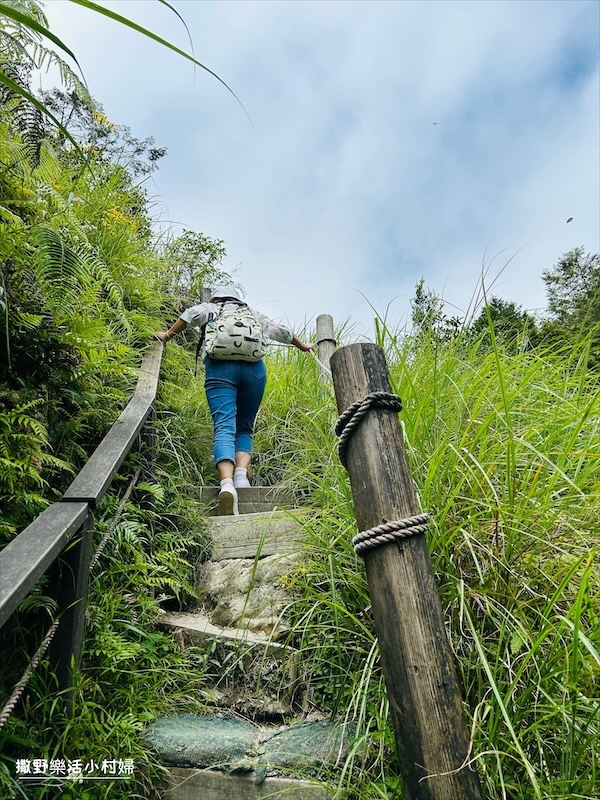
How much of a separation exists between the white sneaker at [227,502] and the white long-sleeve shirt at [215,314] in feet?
3.60

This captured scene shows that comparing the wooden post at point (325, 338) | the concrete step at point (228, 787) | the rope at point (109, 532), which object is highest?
the wooden post at point (325, 338)

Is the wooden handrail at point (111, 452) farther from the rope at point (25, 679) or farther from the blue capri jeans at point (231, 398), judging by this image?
the blue capri jeans at point (231, 398)

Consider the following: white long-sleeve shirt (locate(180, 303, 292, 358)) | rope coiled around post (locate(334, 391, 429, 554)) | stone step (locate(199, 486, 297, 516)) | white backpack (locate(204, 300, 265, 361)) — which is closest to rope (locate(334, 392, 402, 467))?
rope coiled around post (locate(334, 391, 429, 554))

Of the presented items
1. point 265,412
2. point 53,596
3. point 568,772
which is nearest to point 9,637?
point 53,596

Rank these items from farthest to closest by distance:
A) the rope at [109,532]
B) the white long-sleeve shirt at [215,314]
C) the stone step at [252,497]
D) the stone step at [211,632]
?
the white long-sleeve shirt at [215,314], the stone step at [252,497], the stone step at [211,632], the rope at [109,532]

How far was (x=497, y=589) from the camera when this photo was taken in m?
1.79

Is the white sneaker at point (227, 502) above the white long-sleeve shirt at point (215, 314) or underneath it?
underneath

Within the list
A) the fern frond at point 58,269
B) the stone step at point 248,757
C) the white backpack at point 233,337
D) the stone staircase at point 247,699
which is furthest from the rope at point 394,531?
the white backpack at point 233,337

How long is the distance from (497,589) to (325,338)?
3954 millimetres

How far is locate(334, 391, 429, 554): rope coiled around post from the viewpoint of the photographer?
56.7 inches

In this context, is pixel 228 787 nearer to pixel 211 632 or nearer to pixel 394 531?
pixel 211 632

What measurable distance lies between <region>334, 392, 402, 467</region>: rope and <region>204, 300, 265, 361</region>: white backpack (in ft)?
7.88

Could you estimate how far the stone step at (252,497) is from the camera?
3764mm

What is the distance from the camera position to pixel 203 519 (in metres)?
3.25
